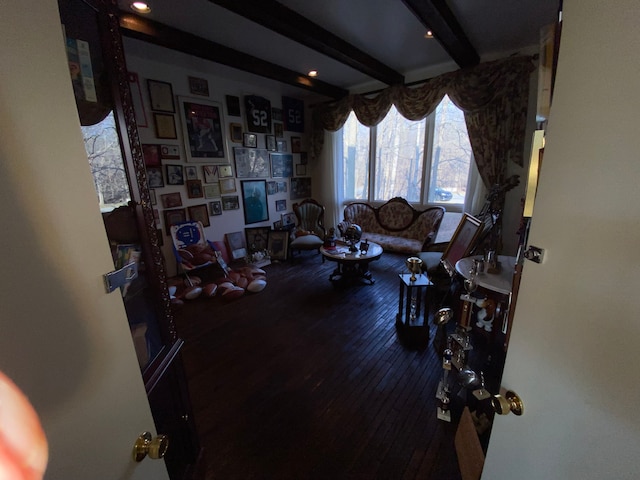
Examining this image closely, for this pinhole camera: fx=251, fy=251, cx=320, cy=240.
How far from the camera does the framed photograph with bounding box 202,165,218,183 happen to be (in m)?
3.85

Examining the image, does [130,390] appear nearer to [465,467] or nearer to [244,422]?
[244,422]

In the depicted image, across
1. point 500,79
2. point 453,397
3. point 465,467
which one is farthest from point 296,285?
point 500,79

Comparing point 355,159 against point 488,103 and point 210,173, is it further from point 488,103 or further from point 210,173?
point 210,173

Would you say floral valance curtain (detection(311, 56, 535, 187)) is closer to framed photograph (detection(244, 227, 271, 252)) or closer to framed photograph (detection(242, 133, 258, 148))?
framed photograph (detection(242, 133, 258, 148))

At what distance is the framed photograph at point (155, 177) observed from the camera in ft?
10.8

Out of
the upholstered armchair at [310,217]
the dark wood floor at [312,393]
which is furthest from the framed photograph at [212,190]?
the dark wood floor at [312,393]

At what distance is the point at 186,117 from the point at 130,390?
390 centimetres

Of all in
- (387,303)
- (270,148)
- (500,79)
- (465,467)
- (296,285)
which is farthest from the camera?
(270,148)

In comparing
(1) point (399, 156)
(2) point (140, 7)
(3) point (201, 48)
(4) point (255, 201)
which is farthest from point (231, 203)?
(1) point (399, 156)

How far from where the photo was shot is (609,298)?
42 cm

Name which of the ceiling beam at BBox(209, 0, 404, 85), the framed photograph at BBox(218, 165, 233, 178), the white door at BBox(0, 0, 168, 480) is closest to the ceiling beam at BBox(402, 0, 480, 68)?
the ceiling beam at BBox(209, 0, 404, 85)

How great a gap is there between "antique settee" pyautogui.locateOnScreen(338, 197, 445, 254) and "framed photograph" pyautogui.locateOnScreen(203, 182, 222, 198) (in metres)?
2.07

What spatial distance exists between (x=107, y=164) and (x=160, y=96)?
331cm

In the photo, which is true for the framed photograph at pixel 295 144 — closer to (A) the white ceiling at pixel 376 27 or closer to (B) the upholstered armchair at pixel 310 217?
(B) the upholstered armchair at pixel 310 217
